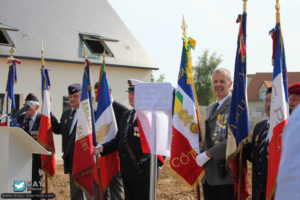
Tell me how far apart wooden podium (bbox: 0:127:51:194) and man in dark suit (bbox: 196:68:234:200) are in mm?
1605

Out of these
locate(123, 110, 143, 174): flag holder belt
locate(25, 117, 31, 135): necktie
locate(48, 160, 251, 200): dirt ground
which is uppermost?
locate(25, 117, 31, 135): necktie

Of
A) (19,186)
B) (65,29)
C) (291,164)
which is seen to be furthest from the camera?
(65,29)

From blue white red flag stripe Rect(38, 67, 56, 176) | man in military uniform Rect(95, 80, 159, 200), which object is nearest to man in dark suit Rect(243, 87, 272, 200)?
man in military uniform Rect(95, 80, 159, 200)

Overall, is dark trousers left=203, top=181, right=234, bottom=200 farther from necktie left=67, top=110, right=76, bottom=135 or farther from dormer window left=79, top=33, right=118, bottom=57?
dormer window left=79, top=33, right=118, bottom=57

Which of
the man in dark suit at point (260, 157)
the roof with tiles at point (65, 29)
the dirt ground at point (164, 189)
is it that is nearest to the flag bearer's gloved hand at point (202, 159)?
the man in dark suit at point (260, 157)

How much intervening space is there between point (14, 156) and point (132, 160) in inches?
58.6

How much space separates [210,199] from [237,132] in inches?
31.2

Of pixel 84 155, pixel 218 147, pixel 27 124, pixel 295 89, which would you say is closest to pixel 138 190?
pixel 84 155

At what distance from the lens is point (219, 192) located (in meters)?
3.77

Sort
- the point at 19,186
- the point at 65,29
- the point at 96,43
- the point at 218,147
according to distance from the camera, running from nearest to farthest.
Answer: the point at 19,186 → the point at 218,147 → the point at 65,29 → the point at 96,43

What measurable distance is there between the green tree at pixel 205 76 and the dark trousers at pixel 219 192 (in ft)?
131

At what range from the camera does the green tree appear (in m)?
43.7

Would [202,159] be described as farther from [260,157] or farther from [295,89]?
[295,89]

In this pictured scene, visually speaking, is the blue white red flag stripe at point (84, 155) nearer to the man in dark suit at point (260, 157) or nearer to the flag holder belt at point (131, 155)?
the flag holder belt at point (131, 155)
